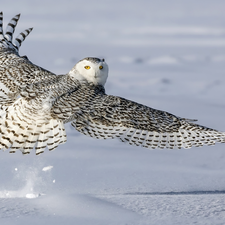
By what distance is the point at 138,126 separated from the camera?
469 centimetres

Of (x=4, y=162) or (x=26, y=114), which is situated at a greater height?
(x=26, y=114)

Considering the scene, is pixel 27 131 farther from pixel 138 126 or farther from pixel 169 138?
pixel 169 138

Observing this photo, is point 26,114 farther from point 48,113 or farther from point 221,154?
point 221,154

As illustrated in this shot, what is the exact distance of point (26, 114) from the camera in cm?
453

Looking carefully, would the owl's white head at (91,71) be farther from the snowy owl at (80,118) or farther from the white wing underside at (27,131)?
the white wing underside at (27,131)

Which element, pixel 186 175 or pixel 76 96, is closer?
pixel 76 96

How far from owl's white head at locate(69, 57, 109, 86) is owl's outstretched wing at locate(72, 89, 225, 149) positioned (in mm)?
319

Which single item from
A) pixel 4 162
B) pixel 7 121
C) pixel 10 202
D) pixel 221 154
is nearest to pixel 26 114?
pixel 7 121

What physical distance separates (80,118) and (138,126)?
0.56 meters

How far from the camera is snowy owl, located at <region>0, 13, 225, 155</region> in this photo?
4.54 metres

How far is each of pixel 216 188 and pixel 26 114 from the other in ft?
6.56

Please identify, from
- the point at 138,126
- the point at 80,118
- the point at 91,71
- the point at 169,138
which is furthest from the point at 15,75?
the point at 169,138

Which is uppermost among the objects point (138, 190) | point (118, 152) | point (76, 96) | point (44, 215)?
point (76, 96)

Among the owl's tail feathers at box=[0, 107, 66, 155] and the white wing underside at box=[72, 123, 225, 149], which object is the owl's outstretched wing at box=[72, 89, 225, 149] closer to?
the white wing underside at box=[72, 123, 225, 149]
